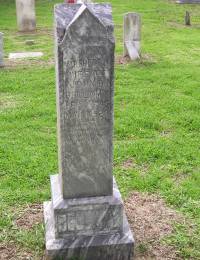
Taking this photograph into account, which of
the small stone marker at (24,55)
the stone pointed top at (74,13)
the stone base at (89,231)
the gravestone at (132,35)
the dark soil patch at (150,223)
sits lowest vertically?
the dark soil patch at (150,223)

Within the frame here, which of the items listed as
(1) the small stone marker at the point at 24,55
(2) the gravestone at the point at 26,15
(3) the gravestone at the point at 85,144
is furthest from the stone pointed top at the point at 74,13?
(2) the gravestone at the point at 26,15

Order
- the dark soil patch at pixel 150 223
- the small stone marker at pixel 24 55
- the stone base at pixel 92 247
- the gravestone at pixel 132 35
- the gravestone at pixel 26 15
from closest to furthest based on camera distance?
the stone base at pixel 92 247, the dark soil patch at pixel 150 223, the gravestone at pixel 132 35, the small stone marker at pixel 24 55, the gravestone at pixel 26 15

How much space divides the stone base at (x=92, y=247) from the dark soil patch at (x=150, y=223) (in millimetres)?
183

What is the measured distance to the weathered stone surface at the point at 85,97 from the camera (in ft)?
10.9

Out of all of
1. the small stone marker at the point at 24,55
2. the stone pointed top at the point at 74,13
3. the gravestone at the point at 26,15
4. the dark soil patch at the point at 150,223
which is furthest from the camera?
the gravestone at the point at 26,15

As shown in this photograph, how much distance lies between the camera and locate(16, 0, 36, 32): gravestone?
563 inches

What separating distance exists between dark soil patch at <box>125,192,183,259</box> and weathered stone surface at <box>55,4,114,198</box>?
0.62m

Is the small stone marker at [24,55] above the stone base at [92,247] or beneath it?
above

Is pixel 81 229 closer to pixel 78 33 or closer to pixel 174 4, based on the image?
pixel 78 33

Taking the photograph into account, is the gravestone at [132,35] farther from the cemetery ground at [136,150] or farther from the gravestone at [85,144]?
the gravestone at [85,144]

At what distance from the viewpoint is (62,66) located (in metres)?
3.38

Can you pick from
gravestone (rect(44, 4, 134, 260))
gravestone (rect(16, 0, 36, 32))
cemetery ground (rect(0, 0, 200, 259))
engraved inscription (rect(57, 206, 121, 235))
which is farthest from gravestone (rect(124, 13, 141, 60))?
engraved inscription (rect(57, 206, 121, 235))

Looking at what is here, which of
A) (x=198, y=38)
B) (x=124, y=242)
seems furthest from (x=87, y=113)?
(x=198, y=38)

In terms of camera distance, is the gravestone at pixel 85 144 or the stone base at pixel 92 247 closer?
the gravestone at pixel 85 144
